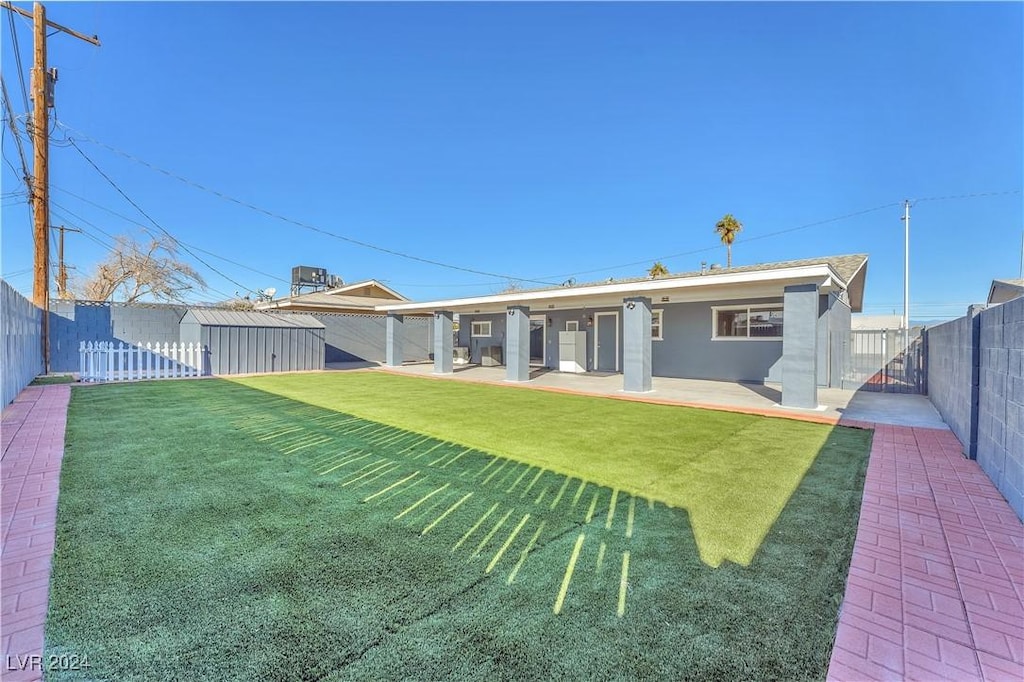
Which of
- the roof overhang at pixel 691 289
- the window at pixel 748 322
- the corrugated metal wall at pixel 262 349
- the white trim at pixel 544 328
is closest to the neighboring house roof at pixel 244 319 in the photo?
the corrugated metal wall at pixel 262 349

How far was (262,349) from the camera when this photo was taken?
46.7 feet

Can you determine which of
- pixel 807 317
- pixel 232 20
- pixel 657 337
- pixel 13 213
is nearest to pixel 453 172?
pixel 232 20

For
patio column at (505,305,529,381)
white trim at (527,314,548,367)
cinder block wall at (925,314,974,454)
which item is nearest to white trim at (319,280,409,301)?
white trim at (527,314,548,367)

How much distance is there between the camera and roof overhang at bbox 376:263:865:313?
7870 millimetres

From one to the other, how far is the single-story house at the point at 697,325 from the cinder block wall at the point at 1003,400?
328cm

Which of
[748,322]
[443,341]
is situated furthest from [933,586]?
[443,341]

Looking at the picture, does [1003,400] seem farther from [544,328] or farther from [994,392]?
[544,328]

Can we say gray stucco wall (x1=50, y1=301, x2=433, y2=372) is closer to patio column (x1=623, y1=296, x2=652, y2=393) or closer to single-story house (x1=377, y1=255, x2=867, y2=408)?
single-story house (x1=377, y1=255, x2=867, y2=408)

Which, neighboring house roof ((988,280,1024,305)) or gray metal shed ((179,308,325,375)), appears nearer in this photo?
neighboring house roof ((988,280,1024,305))

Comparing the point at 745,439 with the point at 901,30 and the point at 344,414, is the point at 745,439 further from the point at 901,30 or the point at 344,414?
the point at 901,30

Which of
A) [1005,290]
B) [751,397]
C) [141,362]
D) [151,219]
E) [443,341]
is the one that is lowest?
[751,397]

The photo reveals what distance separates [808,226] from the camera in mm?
25875

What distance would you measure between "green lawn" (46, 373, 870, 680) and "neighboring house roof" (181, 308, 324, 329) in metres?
8.94

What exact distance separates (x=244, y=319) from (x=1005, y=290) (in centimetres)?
2353
